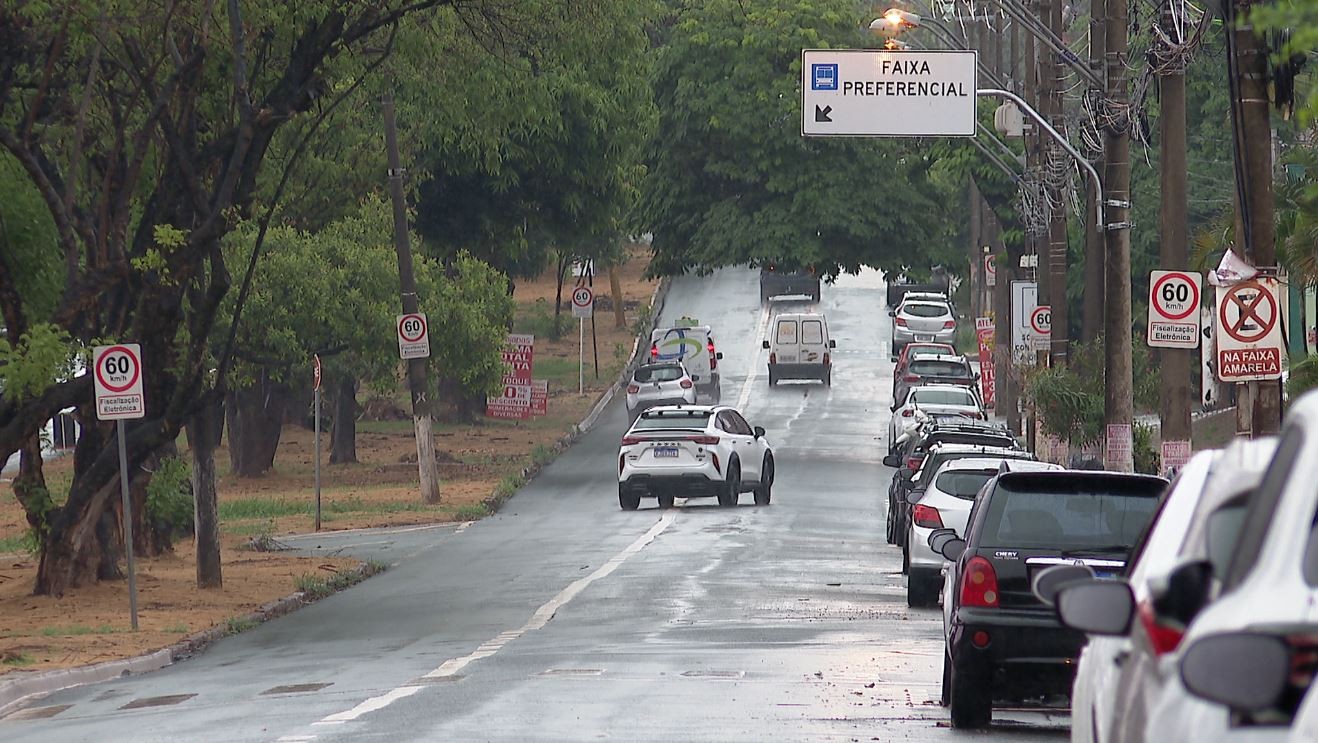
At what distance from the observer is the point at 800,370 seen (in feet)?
213

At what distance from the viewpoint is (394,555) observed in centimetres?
2978

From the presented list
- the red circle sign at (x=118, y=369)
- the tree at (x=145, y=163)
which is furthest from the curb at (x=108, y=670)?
the tree at (x=145, y=163)

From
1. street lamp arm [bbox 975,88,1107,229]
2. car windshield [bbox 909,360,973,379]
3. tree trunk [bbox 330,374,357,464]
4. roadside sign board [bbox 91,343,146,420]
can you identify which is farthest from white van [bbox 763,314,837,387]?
roadside sign board [bbox 91,343,146,420]

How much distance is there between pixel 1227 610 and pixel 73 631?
1789 centimetres

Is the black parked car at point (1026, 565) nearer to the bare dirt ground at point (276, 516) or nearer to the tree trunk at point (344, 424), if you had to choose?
the bare dirt ground at point (276, 516)

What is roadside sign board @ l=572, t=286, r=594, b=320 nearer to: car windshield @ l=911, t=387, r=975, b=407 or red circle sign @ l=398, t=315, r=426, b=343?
car windshield @ l=911, t=387, r=975, b=407

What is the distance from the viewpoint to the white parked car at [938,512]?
21328 mm

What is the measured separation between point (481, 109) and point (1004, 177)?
86.5 feet

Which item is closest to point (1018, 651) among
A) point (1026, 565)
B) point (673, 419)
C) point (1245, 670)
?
point (1026, 565)

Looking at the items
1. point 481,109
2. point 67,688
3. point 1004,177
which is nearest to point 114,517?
point 481,109

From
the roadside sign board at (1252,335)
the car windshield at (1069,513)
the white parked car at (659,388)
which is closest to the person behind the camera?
the car windshield at (1069,513)

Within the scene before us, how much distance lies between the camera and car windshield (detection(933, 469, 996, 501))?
22.1 m

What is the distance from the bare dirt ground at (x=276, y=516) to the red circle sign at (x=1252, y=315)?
9.97 m

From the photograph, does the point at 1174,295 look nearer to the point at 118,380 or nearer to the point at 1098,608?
the point at 118,380
